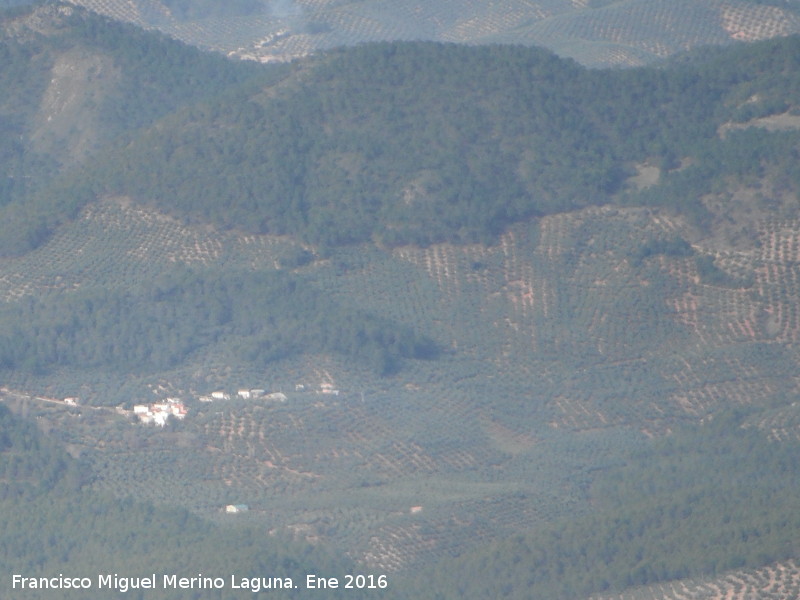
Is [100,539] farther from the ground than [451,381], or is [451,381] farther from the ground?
[100,539]

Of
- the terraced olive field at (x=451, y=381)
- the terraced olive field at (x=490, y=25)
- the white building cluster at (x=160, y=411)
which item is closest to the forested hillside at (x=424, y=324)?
the terraced olive field at (x=451, y=381)

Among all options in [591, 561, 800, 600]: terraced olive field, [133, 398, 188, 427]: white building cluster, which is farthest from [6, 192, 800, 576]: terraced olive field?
[591, 561, 800, 600]: terraced olive field

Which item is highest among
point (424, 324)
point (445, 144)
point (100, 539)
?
point (445, 144)

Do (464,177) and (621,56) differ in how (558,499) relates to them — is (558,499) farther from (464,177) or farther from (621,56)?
(621,56)

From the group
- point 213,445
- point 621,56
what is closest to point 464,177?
point 213,445

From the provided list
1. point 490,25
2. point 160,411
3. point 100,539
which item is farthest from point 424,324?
point 490,25

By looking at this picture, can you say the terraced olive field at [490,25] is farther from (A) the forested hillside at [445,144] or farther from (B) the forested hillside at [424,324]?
(A) the forested hillside at [445,144]

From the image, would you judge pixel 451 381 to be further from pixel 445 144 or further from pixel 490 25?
pixel 490 25
